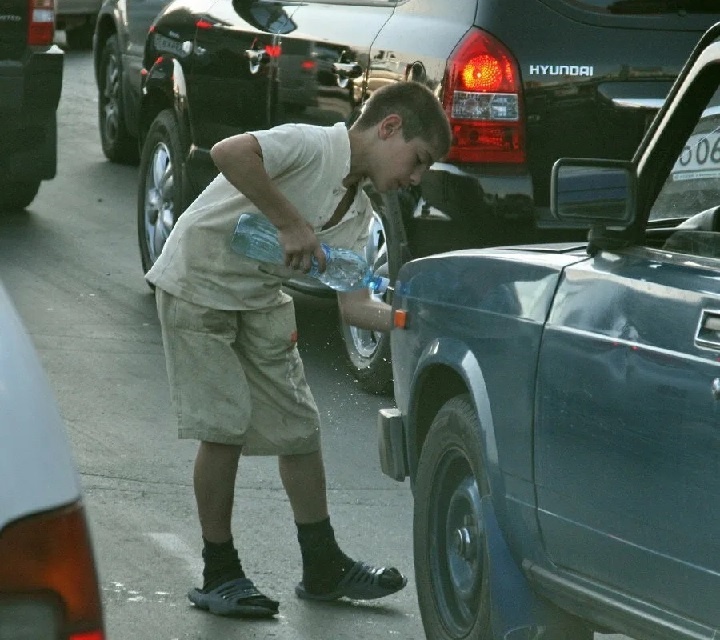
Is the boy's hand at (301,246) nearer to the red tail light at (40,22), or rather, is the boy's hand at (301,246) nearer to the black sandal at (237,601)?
the black sandal at (237,601)

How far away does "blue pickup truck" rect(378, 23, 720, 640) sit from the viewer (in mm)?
3713

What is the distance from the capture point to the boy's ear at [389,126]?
17.4ft

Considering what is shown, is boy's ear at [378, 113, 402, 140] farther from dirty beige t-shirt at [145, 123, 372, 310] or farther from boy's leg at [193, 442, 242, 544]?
boy's leg at [193, 442, 242, 544]

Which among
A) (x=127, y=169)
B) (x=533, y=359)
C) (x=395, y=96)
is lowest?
(x=127, y=169)

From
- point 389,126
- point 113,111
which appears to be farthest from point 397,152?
point 113,111

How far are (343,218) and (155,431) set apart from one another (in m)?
2.22

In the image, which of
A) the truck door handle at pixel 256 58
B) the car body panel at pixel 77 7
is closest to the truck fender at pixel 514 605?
the truck door handle at pixel 256 58

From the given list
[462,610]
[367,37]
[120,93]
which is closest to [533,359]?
[462,610]

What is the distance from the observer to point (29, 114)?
11.7 metres

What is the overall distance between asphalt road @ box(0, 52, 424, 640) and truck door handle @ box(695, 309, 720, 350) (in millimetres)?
1885

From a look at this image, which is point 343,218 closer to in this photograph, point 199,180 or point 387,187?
point 387,187

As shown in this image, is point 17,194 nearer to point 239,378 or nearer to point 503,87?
point 503,87

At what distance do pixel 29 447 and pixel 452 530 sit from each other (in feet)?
8.48

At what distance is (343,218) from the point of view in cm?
554
